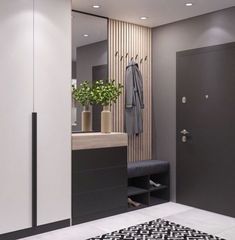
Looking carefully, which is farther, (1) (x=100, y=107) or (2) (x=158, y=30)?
(2) (x=158, y=30)

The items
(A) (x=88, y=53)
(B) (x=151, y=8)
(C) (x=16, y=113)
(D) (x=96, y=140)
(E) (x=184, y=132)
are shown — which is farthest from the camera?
(E) (x=184, y=132)

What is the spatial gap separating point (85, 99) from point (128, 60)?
104 cm

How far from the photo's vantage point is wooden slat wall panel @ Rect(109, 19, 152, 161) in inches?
185

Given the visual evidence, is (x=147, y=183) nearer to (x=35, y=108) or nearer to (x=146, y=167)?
(x=146, y=167)

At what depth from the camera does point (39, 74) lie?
3.50m

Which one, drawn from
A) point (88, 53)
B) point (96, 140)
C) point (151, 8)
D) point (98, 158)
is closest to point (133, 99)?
point (88, 53)

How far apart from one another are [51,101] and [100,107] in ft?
3.45

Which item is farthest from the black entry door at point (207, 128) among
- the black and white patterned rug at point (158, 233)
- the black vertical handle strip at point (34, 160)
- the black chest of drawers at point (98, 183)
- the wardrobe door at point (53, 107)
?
the black vertical handle strip at point (34, 160)

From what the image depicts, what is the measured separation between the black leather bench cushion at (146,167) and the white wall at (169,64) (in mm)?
154

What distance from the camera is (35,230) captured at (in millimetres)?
3551

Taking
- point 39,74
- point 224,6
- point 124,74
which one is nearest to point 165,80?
point 124,74

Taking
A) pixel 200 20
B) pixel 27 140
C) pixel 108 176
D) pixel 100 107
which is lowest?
pixel 108 176

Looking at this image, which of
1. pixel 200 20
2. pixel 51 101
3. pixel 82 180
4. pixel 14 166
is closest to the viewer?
pixel 14 166

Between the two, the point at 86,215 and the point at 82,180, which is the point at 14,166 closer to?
the point at 82,180
